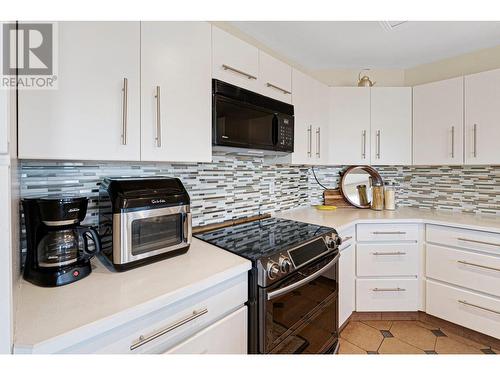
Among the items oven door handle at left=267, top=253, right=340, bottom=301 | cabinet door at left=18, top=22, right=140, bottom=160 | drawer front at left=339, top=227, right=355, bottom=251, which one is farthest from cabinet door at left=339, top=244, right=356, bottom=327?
cabinet door at left=18, top=22, right=140, bottom=160

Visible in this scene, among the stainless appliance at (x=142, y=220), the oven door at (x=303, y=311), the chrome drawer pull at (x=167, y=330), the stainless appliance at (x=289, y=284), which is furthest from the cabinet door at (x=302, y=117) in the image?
the chrome drawer pull at (x=167, y=330)

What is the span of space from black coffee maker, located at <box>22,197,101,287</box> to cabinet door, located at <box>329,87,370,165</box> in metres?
2.02

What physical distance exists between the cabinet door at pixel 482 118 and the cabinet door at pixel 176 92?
2040 millimetres

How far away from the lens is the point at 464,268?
1833 millimetres

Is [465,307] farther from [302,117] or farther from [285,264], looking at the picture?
[302,117]

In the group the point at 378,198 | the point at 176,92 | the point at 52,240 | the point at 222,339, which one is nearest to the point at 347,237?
the point at 378,198

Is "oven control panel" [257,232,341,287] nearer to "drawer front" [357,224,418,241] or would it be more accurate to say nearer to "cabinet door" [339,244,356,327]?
"cabinet door" [339,244,356,327]

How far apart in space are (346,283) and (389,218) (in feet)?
2.05

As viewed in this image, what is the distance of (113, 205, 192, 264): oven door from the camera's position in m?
0.99

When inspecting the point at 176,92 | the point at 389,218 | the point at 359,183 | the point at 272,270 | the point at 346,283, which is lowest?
the point at 346,283

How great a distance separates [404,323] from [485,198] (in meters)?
1.28
